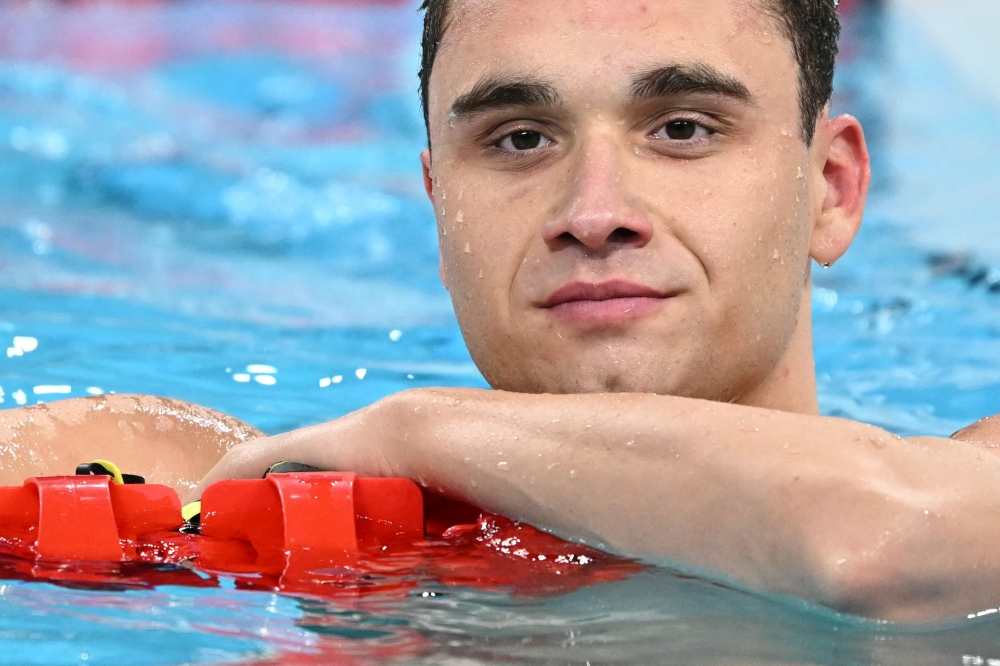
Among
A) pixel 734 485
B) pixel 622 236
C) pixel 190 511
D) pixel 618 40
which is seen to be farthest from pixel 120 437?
pixel 734 485

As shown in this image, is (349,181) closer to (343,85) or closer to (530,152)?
(343,85)

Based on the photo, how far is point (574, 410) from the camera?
183cm

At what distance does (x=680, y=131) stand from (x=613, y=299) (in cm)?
33

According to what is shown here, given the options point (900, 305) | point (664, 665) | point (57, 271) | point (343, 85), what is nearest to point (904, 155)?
point (900, 305)

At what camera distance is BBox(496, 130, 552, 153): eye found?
7.06 feet

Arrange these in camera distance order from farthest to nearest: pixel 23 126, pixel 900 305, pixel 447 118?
pixel 23 126, pixel 900 305, pixel 447 118

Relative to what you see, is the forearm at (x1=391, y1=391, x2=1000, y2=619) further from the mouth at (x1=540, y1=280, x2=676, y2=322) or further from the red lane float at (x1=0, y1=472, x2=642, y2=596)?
the mouth at (x1=540, y1=280, x2=676, y2=322)

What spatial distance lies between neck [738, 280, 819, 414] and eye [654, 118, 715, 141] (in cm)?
41

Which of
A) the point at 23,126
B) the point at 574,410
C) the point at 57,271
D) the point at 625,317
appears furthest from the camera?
the point at 23,126

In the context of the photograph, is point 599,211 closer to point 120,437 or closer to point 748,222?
point 748,222

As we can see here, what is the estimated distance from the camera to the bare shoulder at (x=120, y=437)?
2.56 m

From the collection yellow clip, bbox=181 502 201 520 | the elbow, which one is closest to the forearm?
the elbow

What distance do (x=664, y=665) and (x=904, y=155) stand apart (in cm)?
737

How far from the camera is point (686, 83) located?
2.07 metres
